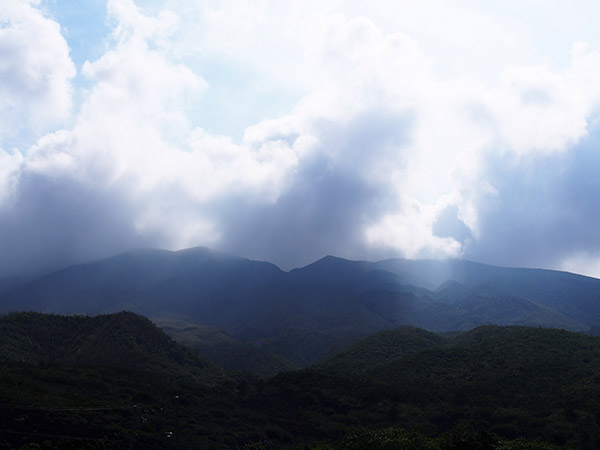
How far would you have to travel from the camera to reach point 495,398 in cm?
7675

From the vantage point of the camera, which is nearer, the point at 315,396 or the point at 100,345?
the point at 315,396

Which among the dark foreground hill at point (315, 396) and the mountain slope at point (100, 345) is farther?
the mountain slope at point (100, 345)

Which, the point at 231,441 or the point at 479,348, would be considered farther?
the point at 479,348

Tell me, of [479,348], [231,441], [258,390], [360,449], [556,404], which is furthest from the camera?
[479,348]

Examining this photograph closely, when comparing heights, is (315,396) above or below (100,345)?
below

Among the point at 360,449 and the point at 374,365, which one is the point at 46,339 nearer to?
the point at 374,365

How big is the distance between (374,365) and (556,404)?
5157 centimetres

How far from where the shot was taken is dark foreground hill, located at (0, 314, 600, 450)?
46.1 metres

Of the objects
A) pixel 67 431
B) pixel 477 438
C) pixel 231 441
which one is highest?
pixel 477 438

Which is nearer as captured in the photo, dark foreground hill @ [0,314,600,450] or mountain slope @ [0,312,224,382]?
dark foreground hill @ [0,314,600,450]

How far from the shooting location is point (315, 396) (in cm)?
8475

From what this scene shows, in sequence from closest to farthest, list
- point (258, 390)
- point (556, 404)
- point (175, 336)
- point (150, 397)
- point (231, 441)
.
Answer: point (231, 441), point (556, 404), point (150, 397), point (258, 390), point (175, 336)

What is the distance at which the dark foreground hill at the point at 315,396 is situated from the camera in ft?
151

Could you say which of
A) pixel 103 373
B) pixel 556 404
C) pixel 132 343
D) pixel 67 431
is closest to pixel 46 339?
pixel 132 343
